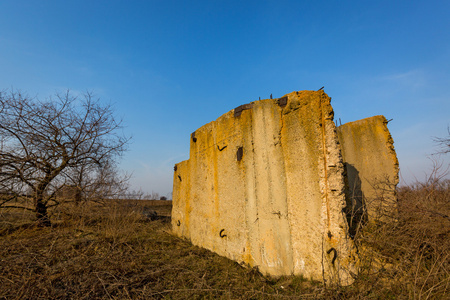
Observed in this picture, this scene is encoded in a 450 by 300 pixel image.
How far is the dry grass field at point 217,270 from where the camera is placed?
95.8 inches

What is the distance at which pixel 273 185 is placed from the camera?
3.33m

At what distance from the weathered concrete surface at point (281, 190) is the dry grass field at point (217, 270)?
233mm

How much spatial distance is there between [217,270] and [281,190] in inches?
60.2

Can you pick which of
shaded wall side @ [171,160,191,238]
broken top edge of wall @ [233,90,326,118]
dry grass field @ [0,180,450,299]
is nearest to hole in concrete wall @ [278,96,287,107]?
broken top edge of wall @ [233,90,326,118]

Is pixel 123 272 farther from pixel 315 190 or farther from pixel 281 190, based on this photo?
pixel 315 190

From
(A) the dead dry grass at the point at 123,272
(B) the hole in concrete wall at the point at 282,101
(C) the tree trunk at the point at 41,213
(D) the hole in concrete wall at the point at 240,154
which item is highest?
(B) the hole in concrete wall at the point at 282,101

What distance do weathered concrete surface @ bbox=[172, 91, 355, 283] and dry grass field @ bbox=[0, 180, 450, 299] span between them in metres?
0.23

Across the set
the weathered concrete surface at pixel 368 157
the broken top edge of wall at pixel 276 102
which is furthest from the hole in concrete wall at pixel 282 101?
the weathered concrete surface at pixel 368 157

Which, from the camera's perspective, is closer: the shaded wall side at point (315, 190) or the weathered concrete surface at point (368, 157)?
the shaded wall side at point (315, 190)

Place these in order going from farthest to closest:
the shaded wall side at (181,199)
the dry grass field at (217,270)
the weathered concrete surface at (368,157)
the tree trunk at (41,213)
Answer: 1. the tree trunk at (41,213)
2. the shaded wall side at (181,199)
3. the weathered concrete surface at (368,157)
4. the dry grass field at (217,270)

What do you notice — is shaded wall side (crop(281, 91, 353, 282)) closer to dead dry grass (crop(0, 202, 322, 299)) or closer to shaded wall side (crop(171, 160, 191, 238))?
dead dry grass (crop(0, 202, 322, 299))

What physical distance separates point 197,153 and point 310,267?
10.4 ft

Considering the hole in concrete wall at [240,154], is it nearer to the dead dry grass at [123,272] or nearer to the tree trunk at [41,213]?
the dead dry grass at [123,272]

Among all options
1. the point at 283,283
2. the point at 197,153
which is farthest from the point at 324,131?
the point at 197,153
